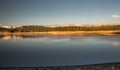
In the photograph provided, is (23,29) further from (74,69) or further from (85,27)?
(74,69)

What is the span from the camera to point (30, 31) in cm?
5116

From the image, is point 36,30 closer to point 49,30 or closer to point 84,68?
point 49,30

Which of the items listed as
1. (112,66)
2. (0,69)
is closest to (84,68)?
(112,66)

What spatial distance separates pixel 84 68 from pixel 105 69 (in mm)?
491

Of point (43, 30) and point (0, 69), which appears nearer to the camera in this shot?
point (0, 69)

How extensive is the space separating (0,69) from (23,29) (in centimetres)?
4624

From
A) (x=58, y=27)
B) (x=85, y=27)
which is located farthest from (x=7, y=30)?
(x=85, y=27)

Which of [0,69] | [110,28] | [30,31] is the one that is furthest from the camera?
[30,31]

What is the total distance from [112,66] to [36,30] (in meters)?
46.7

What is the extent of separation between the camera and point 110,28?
1885 inches

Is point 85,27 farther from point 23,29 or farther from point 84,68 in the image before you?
point 84,68

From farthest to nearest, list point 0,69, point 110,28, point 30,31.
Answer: point 30,31 → point 110,28 → point 0,69

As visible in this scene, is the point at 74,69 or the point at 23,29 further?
the point at 23,29

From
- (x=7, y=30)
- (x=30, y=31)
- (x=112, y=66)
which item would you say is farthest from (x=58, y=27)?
(x=112, y=66)
